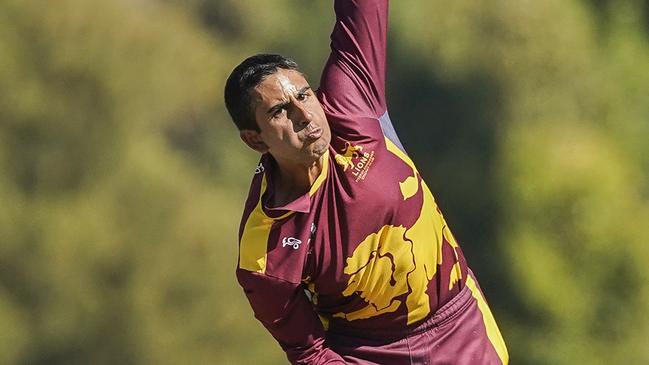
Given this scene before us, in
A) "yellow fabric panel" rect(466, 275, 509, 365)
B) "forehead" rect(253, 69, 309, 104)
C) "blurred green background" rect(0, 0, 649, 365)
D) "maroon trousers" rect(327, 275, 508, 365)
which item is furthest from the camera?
"blurred green background" rect(0, 0, 649, 365)

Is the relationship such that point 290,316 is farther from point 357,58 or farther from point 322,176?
point 357,58

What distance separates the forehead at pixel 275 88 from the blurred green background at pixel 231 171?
1410 mm

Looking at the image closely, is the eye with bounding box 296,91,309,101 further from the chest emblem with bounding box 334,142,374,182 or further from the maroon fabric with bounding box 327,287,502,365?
the maroon fabric with bounding box 327,287,502,365

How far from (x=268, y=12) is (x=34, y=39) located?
0.70 m

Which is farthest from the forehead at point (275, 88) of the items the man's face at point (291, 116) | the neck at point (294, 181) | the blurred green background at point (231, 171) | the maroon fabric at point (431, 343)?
the blurred green background at point (231, 171)

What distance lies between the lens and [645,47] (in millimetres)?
3344

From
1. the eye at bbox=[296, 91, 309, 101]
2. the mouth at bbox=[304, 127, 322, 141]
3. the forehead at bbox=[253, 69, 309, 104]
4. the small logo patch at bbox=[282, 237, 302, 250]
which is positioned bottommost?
the small logo patch at bbox=[282, 237, 302, 250]

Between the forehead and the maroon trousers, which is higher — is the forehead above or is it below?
above

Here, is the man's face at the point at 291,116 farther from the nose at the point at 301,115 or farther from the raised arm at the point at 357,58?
the raised arm at the point at 357,58

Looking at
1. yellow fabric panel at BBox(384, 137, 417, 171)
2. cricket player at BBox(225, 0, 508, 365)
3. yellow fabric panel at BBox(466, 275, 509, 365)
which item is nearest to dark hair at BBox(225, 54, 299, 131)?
cricket player at BBox(225, 0, 508, 365)

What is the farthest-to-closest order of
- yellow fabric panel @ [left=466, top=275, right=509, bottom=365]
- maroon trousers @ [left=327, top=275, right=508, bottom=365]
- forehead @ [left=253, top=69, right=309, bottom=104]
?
yellow fabric panel @ [left=466, top=275, right=509, bottom=365], maroon trousers @ [left=327, top=275, right=508, bottom=365], forehead @ [left=253, top=69, right=309, bottom=104]

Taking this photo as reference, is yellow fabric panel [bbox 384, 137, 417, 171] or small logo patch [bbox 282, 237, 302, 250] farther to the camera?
yellow fabric panel [bbox 384, 137, 417, 171]

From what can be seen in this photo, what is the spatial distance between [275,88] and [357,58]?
248 mm

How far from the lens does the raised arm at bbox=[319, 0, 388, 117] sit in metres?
2.06
